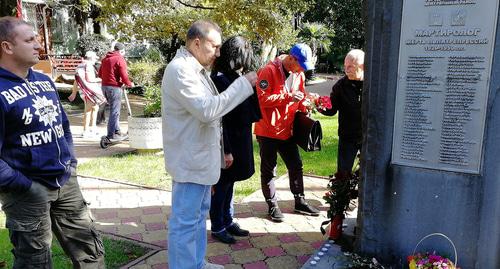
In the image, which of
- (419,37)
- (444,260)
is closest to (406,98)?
(419,37)

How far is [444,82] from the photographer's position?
111 inches

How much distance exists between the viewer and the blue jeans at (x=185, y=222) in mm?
2953

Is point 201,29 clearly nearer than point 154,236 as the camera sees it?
Yes

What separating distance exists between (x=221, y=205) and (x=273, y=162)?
766mm

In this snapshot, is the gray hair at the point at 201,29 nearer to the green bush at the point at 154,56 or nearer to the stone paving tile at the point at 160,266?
the stone paving tile at the point at 160,266

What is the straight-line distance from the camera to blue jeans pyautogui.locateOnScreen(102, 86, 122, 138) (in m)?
8.20

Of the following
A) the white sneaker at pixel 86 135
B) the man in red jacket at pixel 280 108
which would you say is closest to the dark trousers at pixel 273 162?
the man in red jacket at pixel 280 108

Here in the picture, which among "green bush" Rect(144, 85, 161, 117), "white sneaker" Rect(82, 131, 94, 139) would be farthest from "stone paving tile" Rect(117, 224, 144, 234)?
"white sneaker" Rect(82, 131, 94, 139)

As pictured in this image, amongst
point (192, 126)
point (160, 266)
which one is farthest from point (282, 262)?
point (192, 126)

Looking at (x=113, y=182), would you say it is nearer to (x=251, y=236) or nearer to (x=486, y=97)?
(x=251, y=236)

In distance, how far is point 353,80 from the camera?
4301 mm

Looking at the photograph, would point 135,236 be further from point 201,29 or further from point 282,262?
point 201,29

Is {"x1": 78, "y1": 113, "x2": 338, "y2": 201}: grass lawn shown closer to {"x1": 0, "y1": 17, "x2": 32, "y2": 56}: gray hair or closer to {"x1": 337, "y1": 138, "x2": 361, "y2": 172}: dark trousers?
{"x1": 337, "y1": 138, "x2": 361, "y2": 172}: dark trousers

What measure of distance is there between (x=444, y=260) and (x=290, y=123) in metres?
1.97
